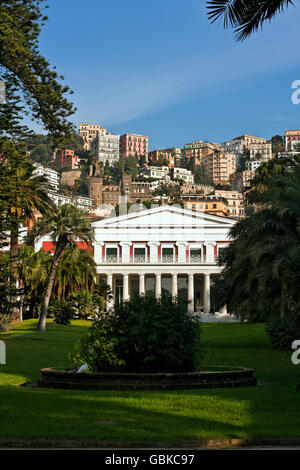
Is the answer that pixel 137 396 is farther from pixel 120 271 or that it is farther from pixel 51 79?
pixel 120 271

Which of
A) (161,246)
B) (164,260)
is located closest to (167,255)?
(164,260)

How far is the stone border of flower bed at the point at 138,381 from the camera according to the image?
12539mm

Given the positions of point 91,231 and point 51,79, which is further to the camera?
point 91,231

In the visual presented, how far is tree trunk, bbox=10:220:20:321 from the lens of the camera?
88.6 feet

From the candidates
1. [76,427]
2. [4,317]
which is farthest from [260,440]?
[4,317]

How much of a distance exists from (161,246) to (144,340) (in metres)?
74.9

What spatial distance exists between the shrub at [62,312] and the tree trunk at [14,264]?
372cm

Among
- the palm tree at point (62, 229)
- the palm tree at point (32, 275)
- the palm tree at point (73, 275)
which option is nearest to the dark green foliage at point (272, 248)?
the palm tree at point (62, 229)

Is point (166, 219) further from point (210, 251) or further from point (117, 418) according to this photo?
point (117, 418)

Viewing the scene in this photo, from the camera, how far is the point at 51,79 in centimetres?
2320

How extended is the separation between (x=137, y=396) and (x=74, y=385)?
1988mm

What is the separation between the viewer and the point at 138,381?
12641 mm

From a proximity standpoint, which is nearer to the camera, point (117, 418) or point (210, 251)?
point (117, 418)

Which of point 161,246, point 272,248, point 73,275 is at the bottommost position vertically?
point 73,275
